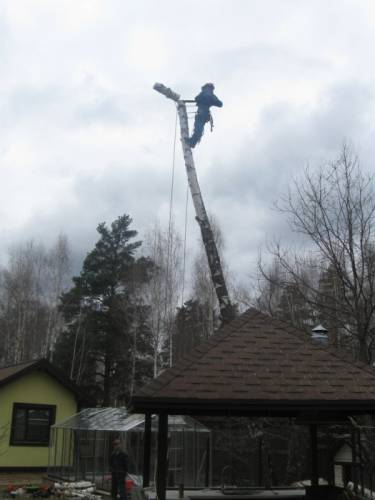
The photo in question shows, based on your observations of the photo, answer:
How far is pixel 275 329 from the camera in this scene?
30.7ft

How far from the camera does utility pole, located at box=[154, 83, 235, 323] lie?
10273 mm

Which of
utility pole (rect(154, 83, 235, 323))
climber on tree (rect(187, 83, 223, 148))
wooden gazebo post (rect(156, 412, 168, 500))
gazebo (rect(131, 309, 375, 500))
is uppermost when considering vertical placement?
climber on tree (rect(187, 83, 223, 148))

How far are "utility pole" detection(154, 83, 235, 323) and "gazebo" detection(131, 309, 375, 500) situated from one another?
103cm

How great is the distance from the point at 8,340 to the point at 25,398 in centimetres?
1667

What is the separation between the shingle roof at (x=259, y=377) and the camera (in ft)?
24.2

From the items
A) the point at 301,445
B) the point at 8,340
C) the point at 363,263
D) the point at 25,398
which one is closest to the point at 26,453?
the point at 25,398

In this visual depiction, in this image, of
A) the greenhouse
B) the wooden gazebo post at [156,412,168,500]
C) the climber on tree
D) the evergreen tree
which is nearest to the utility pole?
the climber on tree

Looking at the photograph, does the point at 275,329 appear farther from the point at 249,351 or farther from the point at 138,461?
the point at 138,461

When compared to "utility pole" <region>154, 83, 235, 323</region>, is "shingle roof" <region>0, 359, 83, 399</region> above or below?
below

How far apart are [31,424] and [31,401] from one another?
30.9 inches

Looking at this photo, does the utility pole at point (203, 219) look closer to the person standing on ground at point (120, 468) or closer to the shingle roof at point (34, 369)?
the person standing on ground at point (120, 468)

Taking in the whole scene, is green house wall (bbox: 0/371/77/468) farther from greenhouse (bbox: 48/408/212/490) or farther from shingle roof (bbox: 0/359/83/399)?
greenhouse (bbox: 48/408/212/490)

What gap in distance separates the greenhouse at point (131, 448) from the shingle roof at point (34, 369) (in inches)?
123

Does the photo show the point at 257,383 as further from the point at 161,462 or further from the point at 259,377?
the point at 161,462
